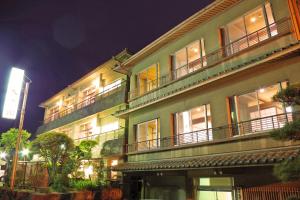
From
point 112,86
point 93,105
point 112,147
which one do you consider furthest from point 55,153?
point 112,86

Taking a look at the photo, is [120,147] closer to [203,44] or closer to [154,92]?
[154,92]

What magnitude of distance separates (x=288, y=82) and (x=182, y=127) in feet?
21.6

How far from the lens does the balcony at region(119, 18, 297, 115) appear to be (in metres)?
10.9

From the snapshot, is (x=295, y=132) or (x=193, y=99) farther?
(x=193, y=99)

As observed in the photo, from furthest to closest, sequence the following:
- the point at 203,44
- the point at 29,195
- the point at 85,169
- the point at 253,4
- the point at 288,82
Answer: the point at 85,169
the point at 29,195
the point at 203,44
the point at 253,4
the point at 288,82

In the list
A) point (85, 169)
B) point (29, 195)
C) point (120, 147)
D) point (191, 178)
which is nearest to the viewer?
point (191, 178)

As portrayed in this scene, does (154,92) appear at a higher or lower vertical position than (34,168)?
higher

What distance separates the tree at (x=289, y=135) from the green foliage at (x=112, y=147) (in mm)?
13921

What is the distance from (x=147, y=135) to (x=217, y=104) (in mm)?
6599

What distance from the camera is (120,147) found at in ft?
64.2

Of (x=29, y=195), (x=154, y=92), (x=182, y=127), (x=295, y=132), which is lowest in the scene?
(x=29, y=195)

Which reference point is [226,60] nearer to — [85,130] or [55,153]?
[55,153]

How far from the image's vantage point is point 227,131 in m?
12.0

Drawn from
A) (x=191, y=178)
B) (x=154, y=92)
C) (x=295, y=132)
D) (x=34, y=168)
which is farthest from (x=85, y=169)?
(x=295, y=132)
